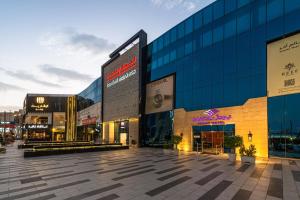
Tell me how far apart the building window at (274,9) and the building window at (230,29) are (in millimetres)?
4452

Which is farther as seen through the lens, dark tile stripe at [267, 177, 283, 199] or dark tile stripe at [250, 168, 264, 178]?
dark tile stripe at [250, 168, 264, 178]

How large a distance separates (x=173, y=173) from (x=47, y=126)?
92.7m

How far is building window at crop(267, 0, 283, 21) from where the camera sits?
935 inches

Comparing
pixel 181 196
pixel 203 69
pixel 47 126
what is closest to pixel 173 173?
pixel 181 196

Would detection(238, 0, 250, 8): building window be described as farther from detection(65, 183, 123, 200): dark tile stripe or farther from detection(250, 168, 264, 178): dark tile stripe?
detection(65, 183, 123, 200): dark tile stripe

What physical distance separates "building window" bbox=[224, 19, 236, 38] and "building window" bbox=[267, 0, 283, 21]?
445cm

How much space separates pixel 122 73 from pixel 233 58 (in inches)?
1156

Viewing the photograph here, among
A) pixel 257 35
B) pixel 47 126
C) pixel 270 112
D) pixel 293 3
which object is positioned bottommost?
pixel 47 126

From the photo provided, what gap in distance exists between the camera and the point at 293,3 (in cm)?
2259

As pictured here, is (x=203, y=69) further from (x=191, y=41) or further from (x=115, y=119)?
(x=115, y=119)

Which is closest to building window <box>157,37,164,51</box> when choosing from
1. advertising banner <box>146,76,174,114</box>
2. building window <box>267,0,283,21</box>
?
advertising banner <box>146,76,174,114</box>

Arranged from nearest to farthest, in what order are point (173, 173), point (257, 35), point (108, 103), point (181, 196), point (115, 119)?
1. point (181, 196)
2. point (173, 173)
3. point (257, 35)
4. point (115, 119)
5. point (108, 103)

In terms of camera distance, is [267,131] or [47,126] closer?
[267,131]

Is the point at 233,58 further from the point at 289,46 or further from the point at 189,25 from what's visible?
the point at 189,25
